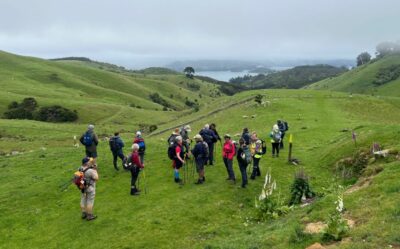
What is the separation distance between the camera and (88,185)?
2422cm

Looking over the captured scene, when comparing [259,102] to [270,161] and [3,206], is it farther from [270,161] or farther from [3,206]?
[3,206]

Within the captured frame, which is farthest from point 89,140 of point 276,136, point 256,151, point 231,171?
point 276,136

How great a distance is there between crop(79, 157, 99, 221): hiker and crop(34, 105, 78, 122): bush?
285 feet

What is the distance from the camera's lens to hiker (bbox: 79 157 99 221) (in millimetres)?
24062

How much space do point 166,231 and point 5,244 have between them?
8956 millimetres

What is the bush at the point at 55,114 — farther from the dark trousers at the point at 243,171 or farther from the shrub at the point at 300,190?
the shrub at the point at 300,190

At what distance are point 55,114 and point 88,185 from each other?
90.8 m

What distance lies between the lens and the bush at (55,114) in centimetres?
10841

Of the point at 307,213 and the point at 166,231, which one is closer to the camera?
the point at 307,213

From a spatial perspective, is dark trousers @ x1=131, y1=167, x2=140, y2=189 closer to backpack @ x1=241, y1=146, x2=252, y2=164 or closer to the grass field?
the grass field

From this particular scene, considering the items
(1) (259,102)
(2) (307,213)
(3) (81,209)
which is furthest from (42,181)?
(1) (259,102)

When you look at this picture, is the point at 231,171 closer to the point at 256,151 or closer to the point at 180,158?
the point at 256,151

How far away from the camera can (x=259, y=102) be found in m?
80.5

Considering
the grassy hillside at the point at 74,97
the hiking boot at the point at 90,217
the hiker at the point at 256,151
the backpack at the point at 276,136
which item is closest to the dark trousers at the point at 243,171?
the hiker at the point at 256,151
